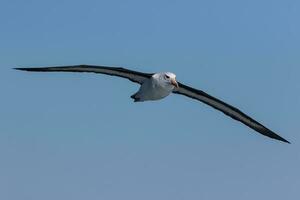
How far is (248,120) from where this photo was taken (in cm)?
3117

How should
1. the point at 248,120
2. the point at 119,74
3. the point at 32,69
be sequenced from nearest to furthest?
the point at 32,69 < the point at 119,74 < the point at 248,120

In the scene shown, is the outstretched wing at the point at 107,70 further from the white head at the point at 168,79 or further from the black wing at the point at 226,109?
the black wing at the point at 226,109

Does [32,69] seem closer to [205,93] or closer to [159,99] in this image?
[159,99]

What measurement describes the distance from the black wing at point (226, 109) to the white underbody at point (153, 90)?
291 cm

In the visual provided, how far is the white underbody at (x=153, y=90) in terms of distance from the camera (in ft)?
87.1

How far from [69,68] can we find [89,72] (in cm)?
115

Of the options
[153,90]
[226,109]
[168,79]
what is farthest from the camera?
[226,109]

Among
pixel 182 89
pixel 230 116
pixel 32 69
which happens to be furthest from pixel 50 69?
pixel 230 116

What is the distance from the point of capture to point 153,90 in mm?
26781

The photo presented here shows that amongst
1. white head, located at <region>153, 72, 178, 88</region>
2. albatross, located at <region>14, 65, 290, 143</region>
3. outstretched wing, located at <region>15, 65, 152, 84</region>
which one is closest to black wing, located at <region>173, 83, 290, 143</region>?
albatross, located at <region>14, 65, 290, 143</region>

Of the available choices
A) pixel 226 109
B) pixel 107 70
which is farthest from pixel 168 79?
pixel 226 109

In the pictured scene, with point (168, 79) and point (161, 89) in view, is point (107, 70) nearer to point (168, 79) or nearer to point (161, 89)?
point (161, 89)

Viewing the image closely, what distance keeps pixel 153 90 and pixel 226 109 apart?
5.49 metres

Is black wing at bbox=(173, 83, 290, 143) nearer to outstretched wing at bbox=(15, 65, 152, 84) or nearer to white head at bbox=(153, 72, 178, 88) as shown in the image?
outstretched wing at bbox=(15, 65, 152, 84)
